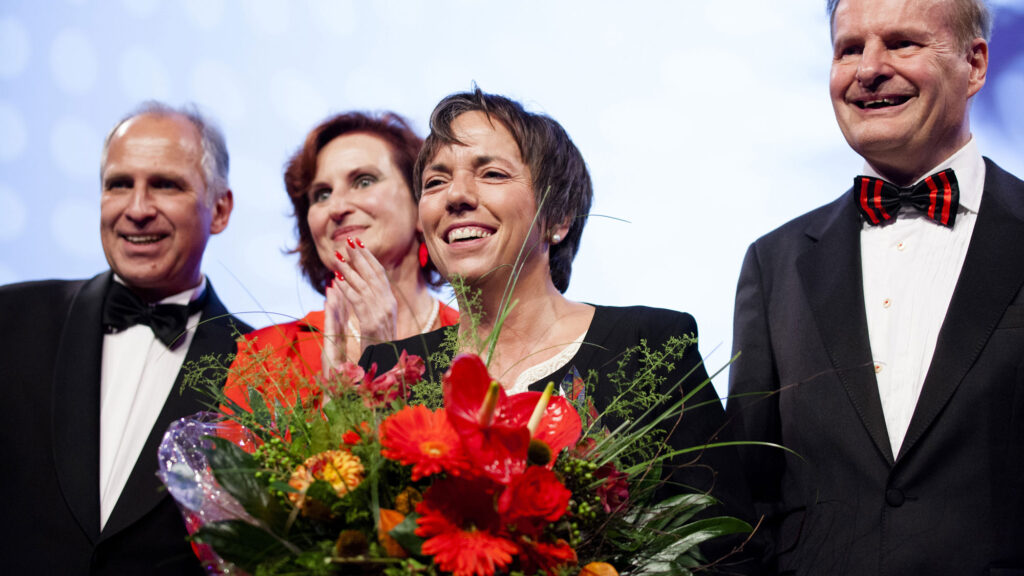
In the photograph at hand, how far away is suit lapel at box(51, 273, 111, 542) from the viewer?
2.43m

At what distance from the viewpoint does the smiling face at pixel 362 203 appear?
3.14m

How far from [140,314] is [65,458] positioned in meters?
0.54

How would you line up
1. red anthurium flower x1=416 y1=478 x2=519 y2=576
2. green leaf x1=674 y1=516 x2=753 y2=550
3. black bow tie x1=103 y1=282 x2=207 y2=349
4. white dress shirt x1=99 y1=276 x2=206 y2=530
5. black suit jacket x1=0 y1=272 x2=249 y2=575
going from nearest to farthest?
red anthurium flower x1=416 y1=478 x2=519 y2=576 → green leaf x1=674 y1=516 x2=753 y2=550 → black suit jacket x1=0 y1=272 x2=249 y2=575 → white dress shirt x1=99 y1=276 x2=206 y2=530 → black bow tie x1=103 y1=282 x2=207 y2=349

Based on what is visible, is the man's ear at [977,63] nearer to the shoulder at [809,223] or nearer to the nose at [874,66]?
the nose at [874,66]

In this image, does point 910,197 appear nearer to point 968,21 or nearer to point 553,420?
point 968,21

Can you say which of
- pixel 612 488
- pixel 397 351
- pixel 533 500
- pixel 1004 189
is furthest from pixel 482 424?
pixel 1004 189

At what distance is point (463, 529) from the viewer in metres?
1.16

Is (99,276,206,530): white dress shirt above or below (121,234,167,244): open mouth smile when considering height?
below

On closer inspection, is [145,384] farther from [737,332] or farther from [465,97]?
[737,332]

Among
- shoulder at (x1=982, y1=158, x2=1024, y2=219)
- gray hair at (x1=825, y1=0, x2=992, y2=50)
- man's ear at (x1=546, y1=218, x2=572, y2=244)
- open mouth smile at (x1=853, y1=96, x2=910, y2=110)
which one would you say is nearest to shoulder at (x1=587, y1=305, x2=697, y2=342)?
man's ear at (x1=546, y1=218, x2=572, y2=244)

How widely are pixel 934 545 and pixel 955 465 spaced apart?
154 mm

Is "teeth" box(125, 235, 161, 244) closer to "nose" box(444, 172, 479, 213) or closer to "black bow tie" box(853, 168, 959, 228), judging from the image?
"nose" box(444, 172, 479, 213)

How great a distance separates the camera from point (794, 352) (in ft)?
6.82

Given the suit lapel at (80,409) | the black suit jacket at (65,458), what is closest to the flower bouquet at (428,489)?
the black suit jacket at (65,458)
